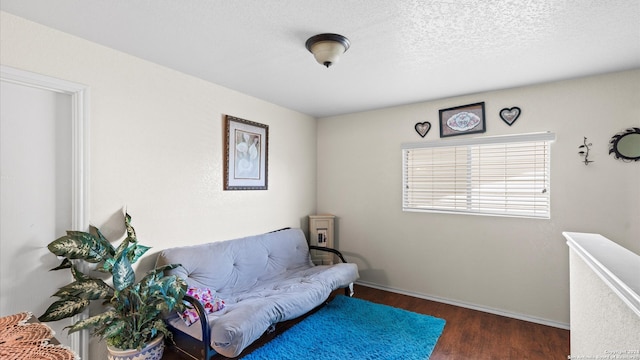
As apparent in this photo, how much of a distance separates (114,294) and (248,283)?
114 cm

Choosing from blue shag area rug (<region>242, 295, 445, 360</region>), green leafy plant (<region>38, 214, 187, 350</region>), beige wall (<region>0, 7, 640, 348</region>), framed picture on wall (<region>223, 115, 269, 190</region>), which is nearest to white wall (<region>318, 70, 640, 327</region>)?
beige wall (<region>0, 7, 640, 348</region>)

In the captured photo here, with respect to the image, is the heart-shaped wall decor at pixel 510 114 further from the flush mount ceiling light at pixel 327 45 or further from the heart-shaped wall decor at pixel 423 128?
the flush mount ceiling light at pixel 327 45

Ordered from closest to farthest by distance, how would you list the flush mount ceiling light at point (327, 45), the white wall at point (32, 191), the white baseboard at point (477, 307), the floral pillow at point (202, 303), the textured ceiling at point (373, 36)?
the textured ceiling at point (373, 36) → the white wall at point (32, 191) → the flush mount ceiling light at point (327, 45) → the floral pillow at point (202, 303) → the white baseboard at point (477, 307)

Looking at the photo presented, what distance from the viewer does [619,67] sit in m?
2.30

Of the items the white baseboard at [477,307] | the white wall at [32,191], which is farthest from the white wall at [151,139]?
the white baseboard at [477,307]

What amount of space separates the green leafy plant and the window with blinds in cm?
270

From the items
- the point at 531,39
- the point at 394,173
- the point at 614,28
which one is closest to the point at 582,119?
the point at 614,28

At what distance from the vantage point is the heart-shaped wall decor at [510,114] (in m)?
2.79

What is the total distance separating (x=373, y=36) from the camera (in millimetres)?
1836

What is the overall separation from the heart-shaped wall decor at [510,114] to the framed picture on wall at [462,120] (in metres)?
0.18

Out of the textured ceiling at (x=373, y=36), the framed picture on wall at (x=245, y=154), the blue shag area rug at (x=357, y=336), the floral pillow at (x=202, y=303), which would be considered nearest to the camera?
the textured ceiling at (x=373, y=36)

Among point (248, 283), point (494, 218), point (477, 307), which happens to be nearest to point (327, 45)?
point (248, 283)

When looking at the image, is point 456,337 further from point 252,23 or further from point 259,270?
point 252,23

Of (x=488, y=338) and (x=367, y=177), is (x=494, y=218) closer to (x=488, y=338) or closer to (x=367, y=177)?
(x=488, y=338)
